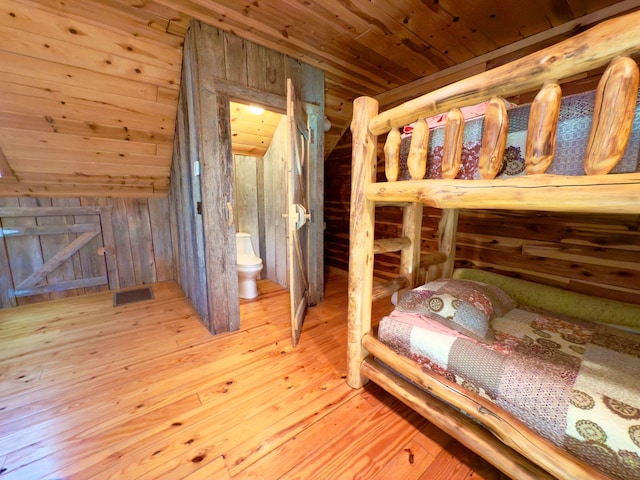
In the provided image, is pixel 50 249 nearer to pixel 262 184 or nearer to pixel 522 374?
pixel 262 184

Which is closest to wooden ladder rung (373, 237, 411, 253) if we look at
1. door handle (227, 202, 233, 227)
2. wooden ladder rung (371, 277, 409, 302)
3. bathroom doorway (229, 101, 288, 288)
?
wooden ladder rung (371, 277, 409, 302)

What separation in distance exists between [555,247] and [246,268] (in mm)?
2631

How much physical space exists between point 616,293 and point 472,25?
6.84ft

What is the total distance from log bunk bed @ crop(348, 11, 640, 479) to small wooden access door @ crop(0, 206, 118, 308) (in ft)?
9.89

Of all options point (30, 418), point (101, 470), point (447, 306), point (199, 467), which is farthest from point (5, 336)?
point (447, 306)

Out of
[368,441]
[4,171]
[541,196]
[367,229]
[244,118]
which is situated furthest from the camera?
[244,118]

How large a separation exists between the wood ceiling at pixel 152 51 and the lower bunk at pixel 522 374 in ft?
6.05

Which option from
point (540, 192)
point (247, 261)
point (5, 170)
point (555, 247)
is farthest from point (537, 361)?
point (5, 170)

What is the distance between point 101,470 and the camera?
100cm

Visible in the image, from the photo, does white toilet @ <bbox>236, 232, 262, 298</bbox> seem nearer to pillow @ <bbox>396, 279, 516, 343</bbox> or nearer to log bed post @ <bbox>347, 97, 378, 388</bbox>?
log bed post @ <bbox>347, 97, 378, 388</bbox>

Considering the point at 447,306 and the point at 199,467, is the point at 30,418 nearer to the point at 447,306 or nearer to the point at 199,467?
the point at 199,467

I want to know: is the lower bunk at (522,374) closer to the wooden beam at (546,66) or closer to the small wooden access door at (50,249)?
the wooden beam at (546,66)

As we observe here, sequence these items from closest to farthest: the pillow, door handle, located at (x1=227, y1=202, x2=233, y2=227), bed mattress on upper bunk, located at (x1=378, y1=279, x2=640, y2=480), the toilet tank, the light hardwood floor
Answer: bed mattress on upper bunk, located at (x1=378, y1=279, x2=640, y2=480) → the light hardwood floor → the pillow → door handle, located at (x1=227, y1=202, x2=233, y2=227) → the toilet tank

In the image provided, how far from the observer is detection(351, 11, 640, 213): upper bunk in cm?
62
